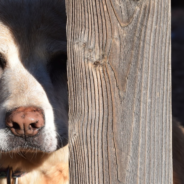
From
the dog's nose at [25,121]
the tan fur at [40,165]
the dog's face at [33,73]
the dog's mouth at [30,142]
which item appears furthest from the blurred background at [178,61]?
the dog's nose at [25,121]

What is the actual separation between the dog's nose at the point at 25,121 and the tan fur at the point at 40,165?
472 mm

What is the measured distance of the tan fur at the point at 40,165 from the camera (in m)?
2.39

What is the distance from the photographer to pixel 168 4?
4.46 ft

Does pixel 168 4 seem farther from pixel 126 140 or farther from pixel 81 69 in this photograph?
pixel 126 140

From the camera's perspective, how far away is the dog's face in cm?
195

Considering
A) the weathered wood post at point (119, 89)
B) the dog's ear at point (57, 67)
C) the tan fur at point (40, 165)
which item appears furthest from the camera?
the dog's ear at point (57, 67)

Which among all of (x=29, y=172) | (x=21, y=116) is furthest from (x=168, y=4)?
(x=29, y=172)

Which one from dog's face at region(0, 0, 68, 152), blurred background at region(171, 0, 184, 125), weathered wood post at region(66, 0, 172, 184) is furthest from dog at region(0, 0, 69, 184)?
blurred background at region(171, 0, 184, 125)

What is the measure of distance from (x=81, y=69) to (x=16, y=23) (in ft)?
4.10

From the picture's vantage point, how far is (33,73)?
7.73 ft

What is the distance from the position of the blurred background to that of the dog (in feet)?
11.2

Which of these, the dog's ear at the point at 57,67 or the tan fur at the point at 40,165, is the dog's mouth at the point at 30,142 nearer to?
the tan fur at the point at 40,165

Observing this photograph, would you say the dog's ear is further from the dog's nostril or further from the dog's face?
the dog's nostril

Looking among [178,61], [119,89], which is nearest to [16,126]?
[119,89]
